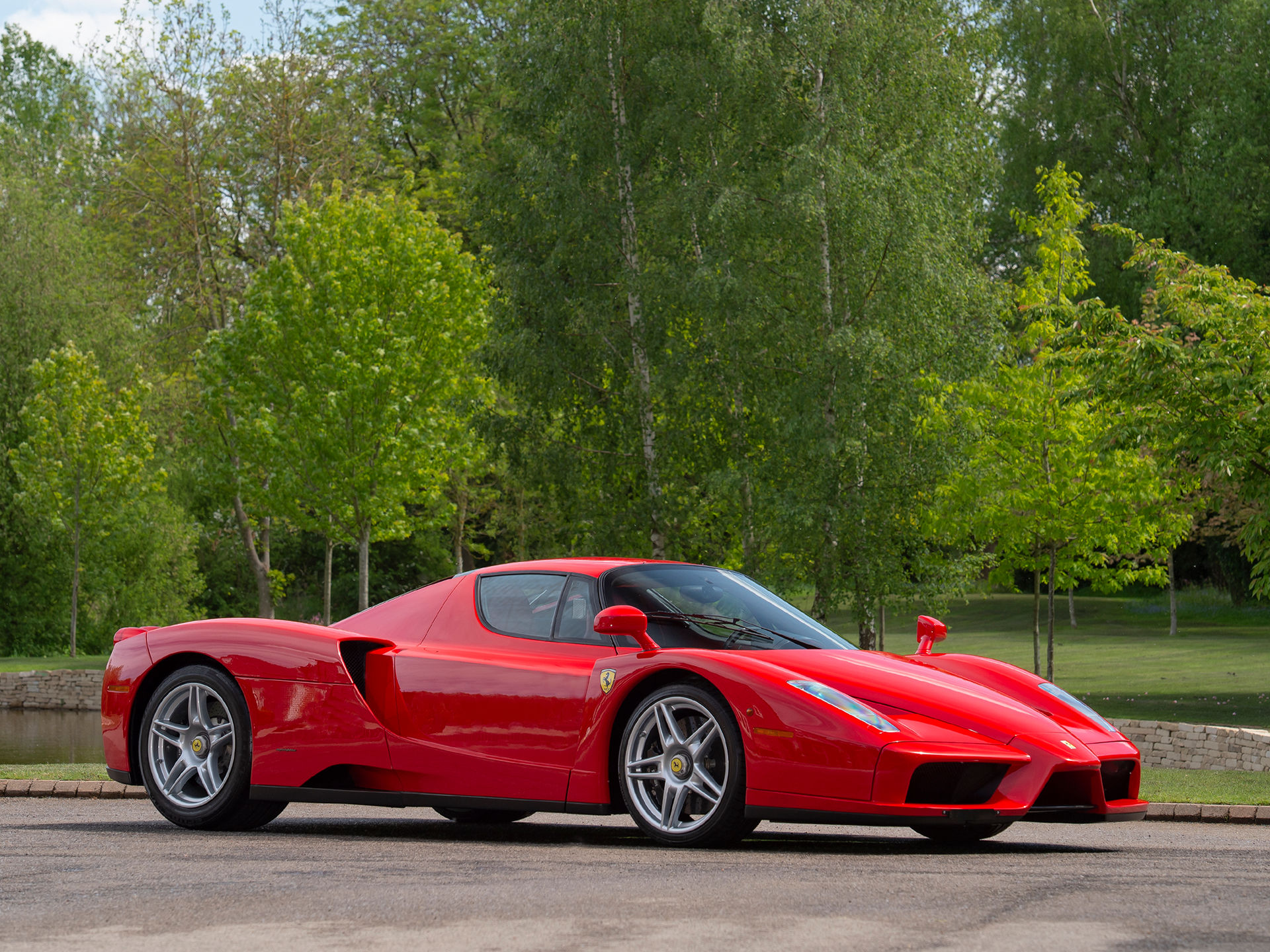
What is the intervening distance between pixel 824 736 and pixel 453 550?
41.6 meters

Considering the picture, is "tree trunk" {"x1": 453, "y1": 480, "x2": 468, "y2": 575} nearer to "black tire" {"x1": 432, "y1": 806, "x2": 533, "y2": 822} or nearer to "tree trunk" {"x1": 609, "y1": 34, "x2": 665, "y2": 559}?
"tree trunk" {"x1": 609, "y1": 34, "x2": 665, "y2": 559}

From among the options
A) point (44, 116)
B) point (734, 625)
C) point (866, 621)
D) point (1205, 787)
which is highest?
point (44, 116)

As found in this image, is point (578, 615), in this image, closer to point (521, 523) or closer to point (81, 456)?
point (81, 456)

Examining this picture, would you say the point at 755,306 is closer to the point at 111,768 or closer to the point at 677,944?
the point at 111,768

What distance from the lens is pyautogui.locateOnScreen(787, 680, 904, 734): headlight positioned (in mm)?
6426

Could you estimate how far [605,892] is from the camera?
5402mm

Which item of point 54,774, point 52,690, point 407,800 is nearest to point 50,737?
point 52,690

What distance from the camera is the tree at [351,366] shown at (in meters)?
31.2

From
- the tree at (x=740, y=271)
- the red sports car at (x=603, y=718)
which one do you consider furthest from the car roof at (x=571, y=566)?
the tree at (x=740, y=271)

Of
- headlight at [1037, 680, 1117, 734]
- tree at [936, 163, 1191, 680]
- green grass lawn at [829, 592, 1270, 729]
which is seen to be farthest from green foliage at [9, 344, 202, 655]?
headlight at [1037, 680, 1117, 734]

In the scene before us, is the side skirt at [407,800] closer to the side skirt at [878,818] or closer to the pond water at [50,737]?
the side skirt at [878,818]

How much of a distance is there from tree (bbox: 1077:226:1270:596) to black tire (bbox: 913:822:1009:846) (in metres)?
13.0

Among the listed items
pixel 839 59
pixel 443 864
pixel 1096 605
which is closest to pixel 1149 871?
pixel 443 864

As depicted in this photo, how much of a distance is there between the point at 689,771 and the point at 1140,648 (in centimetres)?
3219
